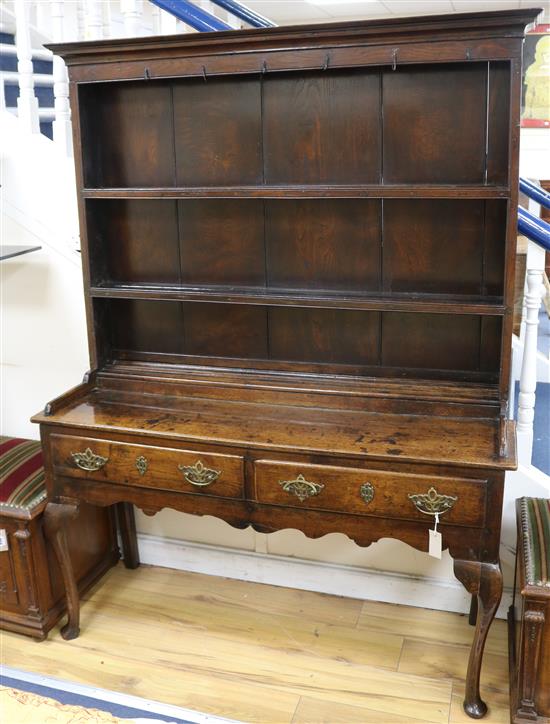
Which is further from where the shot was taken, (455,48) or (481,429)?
(481,429)

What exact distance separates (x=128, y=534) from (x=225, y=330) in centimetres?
91

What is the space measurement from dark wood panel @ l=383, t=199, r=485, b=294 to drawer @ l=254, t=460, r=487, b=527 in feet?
1.97

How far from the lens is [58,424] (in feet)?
7.47

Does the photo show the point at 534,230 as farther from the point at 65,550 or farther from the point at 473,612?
the point at 65,550

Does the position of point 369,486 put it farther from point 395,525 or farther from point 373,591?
point 373,591

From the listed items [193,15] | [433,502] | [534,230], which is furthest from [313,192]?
[433,502]

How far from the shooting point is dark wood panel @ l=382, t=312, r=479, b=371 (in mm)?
2291

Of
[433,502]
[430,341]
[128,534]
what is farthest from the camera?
[128,534]

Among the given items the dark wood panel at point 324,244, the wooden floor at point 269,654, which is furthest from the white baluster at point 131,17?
the wooden floor at point 269,654

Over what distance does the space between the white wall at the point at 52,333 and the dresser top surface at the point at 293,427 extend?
457 mm

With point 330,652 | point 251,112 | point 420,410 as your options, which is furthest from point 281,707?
point 251,112

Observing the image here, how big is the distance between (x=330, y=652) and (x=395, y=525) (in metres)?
0.65

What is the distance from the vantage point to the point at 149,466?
7.27 feet

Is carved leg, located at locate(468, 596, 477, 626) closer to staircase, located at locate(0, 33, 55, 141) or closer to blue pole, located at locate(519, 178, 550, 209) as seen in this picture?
blue pole, located at locate(519, 178, 550, 209)
